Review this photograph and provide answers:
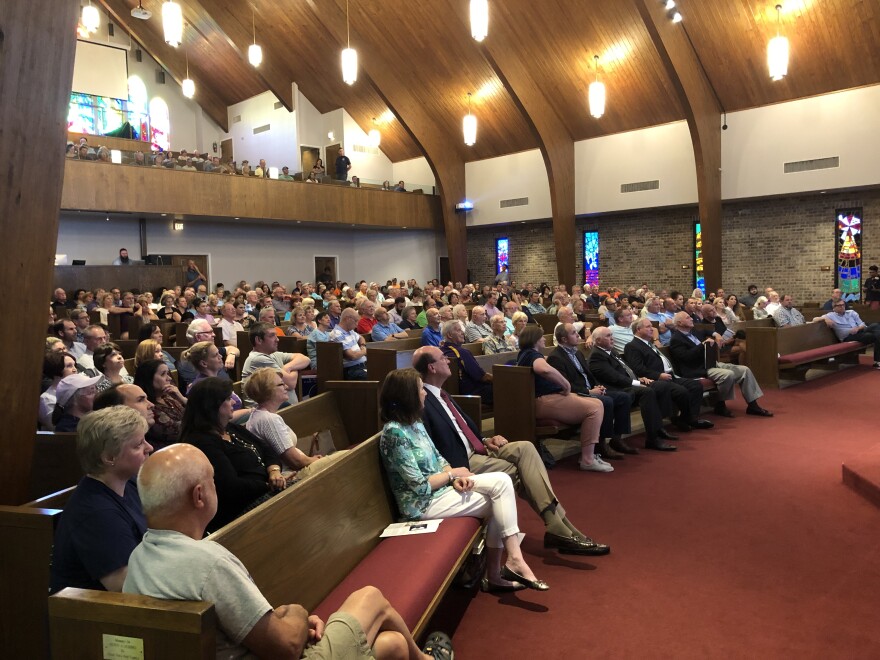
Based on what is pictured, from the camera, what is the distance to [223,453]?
2.54 metres

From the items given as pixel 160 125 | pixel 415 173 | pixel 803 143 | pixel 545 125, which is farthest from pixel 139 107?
pixel 803 143

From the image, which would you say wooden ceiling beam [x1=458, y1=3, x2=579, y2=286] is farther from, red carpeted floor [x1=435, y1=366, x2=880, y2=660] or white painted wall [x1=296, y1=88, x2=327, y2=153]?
red carpeted floor [x1=435, y1=366, x2=880, y2=660]

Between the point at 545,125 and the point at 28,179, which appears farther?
the point at 545,125

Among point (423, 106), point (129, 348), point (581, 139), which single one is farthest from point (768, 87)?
point (129, 348)

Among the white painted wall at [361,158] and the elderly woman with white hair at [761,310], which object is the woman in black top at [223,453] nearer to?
the elderly woman with white hair at [761,310]

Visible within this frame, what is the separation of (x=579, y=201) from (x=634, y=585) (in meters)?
13.8

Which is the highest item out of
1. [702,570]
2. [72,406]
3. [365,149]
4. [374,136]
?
[374,136]

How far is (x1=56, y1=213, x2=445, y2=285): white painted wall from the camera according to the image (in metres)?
14.1

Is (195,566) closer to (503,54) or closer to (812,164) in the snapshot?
(503,54)

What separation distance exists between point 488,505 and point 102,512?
1.65 metres

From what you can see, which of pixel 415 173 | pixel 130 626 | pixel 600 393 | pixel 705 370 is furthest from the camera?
pixel 415 173

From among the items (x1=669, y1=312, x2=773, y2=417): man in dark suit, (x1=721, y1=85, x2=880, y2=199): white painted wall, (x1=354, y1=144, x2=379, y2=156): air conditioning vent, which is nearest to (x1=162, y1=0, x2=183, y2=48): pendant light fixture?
(x1=669, y1=312, x2=773, y2=417): man in dark suit

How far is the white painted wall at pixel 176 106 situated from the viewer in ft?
56.5

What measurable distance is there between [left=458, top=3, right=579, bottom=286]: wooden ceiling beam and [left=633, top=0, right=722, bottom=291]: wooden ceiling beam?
2750 millimetres
